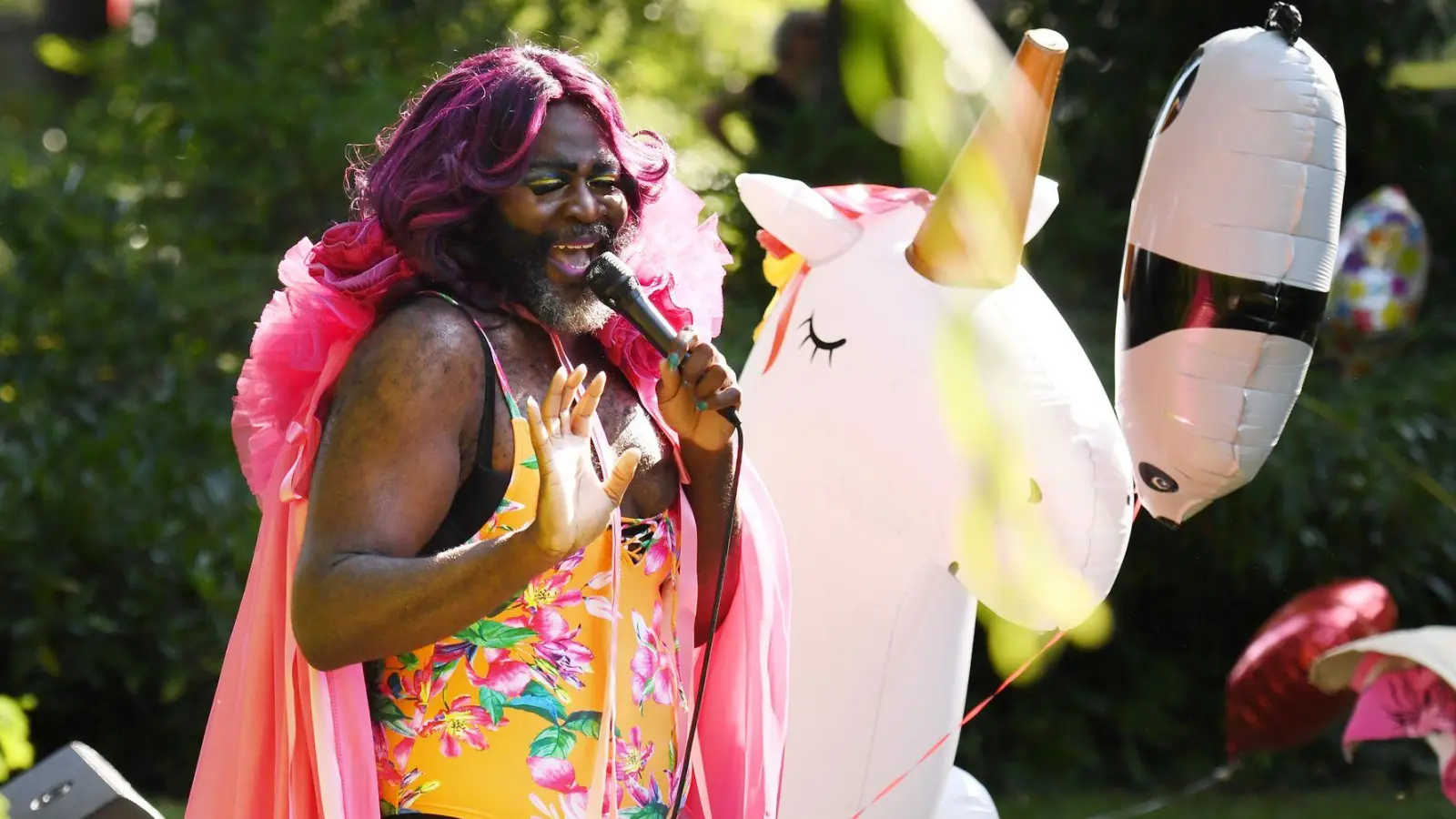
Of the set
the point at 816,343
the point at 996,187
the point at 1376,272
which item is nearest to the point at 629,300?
the point at 996,187

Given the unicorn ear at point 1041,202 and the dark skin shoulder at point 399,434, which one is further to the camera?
the unicorn ear at point 1041,202

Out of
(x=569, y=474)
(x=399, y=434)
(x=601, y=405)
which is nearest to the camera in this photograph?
(x=569, y=474)

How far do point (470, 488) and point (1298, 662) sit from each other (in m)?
3.46

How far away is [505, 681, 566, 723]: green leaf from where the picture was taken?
194cm

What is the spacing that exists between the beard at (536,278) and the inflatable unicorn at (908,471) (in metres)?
0.99

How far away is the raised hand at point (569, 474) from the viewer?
1.72m

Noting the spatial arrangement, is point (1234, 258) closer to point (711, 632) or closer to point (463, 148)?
point (711, 632)

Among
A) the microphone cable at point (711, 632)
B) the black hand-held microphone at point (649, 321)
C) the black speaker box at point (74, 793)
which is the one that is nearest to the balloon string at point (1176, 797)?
the black speaker box at point (74, 793)

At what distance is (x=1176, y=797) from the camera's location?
6094 mm

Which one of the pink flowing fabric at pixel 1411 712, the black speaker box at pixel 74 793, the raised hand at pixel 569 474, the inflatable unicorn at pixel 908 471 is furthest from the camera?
the pink flowing fabric at pixel 1411 712

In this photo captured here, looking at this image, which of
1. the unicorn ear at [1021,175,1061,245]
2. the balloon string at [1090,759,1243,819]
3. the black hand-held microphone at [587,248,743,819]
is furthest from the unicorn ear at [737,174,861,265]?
the balloon string at [1090,759,1243,819]

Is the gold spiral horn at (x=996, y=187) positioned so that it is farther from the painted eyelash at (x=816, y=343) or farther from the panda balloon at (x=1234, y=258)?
the panda balloon at (x=1234, y=258)

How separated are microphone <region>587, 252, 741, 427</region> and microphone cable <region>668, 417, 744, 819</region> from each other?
0.12 m

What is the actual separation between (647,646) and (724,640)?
0.28m
